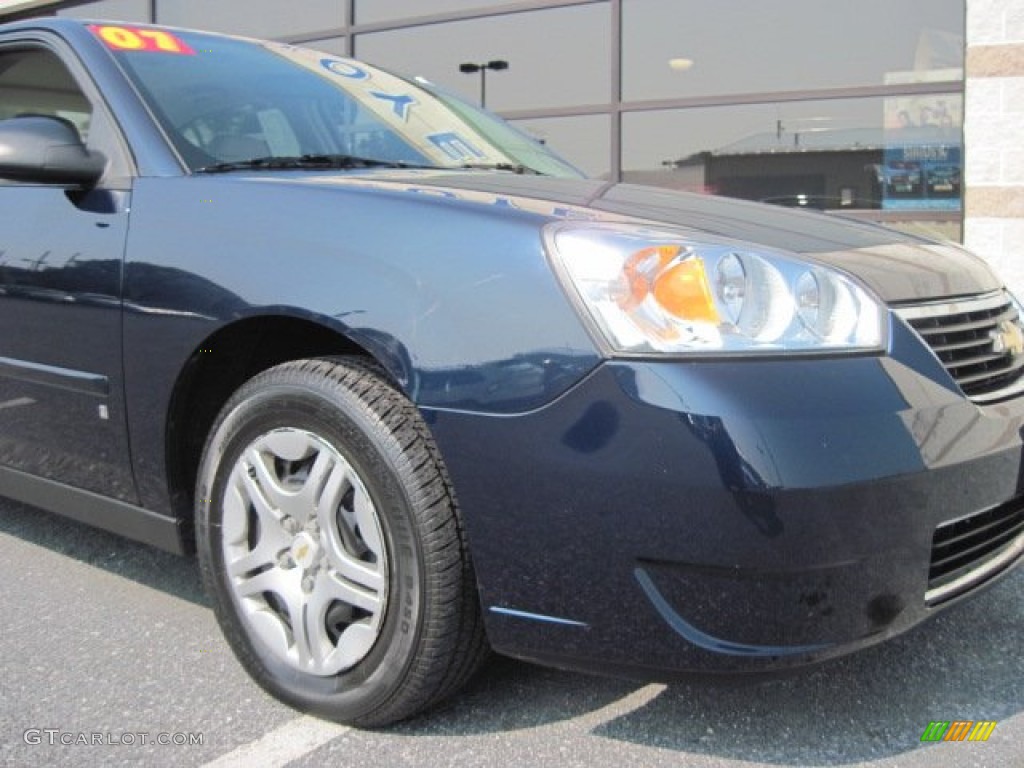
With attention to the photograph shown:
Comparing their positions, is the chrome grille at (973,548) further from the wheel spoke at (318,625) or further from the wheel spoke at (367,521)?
the wheel spoke at (318,625)

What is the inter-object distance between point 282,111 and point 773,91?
593 cm

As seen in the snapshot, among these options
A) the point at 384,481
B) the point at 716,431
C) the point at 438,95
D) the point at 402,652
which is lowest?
the point at 402,652

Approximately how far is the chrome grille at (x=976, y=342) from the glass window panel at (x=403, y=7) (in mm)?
7545

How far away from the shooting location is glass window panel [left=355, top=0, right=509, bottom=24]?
30.0 ft

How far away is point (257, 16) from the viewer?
10539mm

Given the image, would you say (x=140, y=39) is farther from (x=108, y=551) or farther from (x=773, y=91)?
(x=773, y=91)

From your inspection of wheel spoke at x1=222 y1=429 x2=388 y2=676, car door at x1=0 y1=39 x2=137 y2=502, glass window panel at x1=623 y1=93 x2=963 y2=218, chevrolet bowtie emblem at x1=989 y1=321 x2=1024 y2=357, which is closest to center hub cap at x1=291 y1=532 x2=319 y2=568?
wheel spoke at x1=222 y1=429 x2=388 y2=676

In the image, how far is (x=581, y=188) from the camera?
2555 millimetres

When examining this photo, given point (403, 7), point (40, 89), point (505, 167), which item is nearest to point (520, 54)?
point (403, 7)

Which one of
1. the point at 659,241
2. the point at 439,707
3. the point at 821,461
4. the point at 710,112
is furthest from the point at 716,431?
the point at 710,112

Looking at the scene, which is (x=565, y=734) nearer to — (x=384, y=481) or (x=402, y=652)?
(x=402, y=652)

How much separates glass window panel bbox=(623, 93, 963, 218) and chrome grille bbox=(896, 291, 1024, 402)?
5650 millimetres

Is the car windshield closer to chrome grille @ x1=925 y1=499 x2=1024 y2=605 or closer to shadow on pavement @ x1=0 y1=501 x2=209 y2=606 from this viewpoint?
shadow on pavement @ x1=0 y1=501 x2=209 y2=606

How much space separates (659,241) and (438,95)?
1.98m
